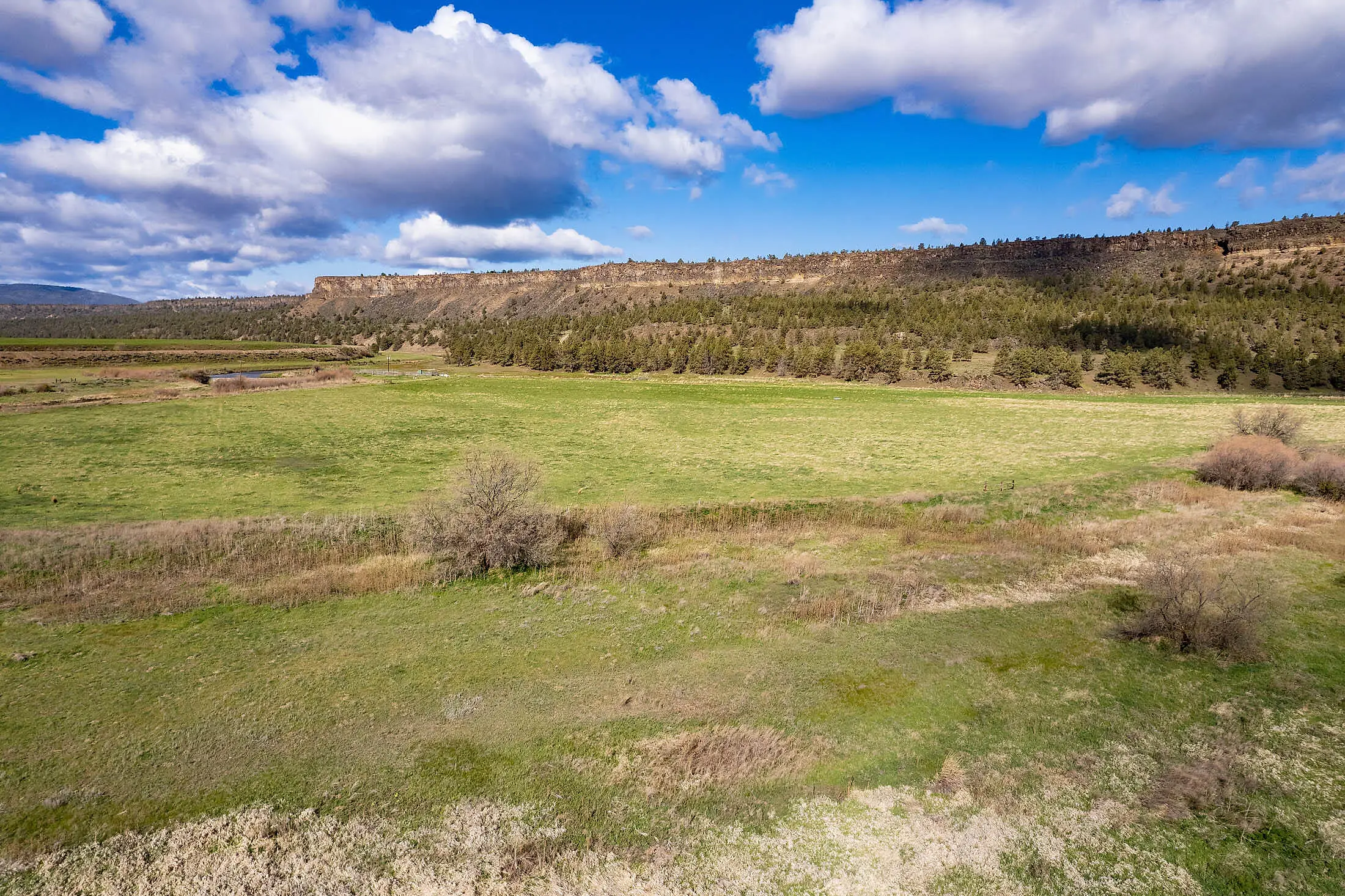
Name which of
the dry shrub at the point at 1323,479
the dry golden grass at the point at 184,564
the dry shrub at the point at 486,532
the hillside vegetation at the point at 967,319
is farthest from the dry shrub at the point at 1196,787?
the hillside vegetation at the point at 967,319

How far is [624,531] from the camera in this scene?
63.0 ft

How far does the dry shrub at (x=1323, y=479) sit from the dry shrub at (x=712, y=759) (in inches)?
1086

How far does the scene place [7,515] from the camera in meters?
20.7

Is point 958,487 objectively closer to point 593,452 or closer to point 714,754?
point 593,452

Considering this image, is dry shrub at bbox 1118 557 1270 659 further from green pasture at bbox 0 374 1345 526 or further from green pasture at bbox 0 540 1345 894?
green pasture at bbox 0 374 1345 526

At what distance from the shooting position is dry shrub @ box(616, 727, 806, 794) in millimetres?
9266

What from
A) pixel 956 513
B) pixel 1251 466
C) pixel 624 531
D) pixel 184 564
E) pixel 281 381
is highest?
pixel 281 381

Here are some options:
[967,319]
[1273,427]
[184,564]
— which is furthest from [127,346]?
[1273,427]

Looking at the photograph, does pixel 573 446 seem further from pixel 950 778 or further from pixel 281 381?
pixel 281 381

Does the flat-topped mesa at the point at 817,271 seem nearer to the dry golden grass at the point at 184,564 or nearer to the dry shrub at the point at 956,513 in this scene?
the dry shrub at the point at 956,513

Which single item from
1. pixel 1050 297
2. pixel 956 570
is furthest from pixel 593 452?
pixel 1050 297

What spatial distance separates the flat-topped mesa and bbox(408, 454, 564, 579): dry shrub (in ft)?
419

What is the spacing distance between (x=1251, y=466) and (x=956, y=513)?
13.9 meters

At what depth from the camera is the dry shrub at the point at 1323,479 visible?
24.2 meters
